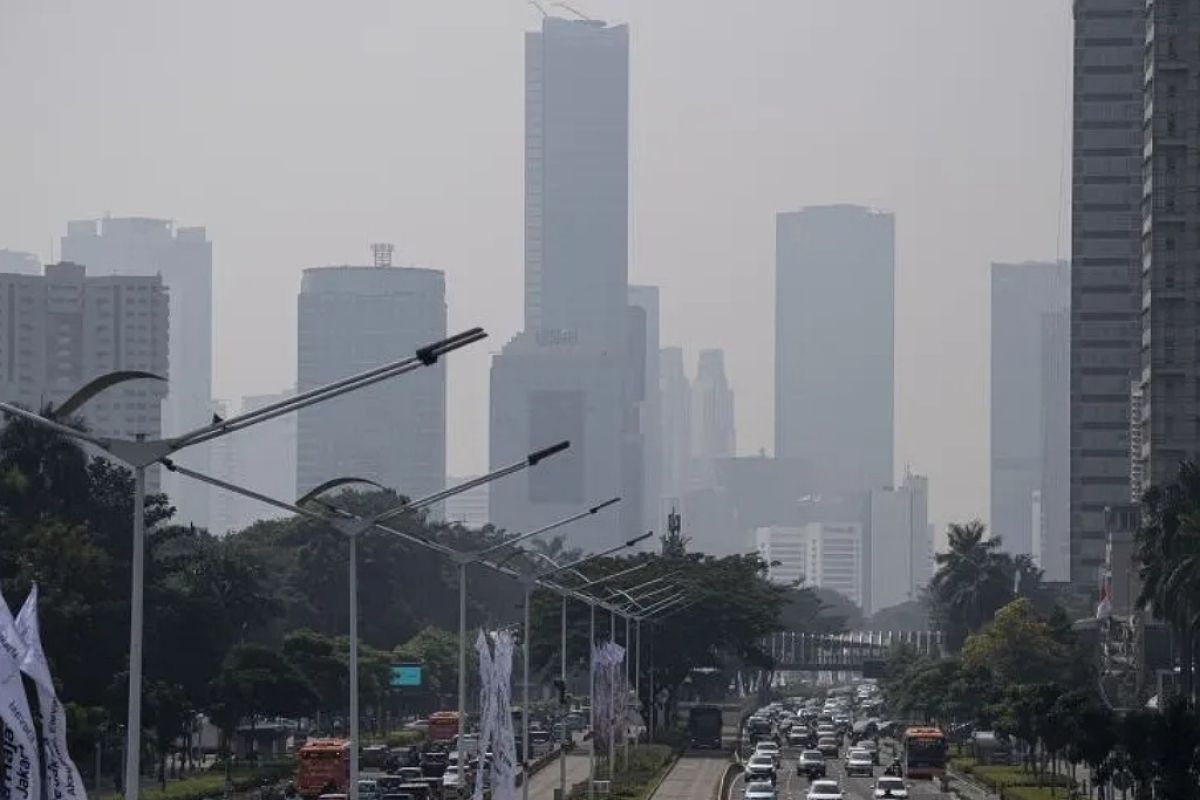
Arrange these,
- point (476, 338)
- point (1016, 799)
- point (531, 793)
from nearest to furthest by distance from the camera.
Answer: point (476, 338), point (1016, 799), point (531, 793)

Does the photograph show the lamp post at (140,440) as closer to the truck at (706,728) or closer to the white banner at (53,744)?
the white banner at (53,744)

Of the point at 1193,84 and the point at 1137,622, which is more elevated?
the point at 1193,84

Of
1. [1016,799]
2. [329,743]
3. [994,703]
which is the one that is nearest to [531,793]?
[329,743]

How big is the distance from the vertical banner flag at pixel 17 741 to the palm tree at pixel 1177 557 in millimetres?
73653

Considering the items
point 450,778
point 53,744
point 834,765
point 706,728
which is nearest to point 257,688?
point 450,778

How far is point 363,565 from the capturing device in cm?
19700

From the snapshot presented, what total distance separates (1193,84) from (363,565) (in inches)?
2979

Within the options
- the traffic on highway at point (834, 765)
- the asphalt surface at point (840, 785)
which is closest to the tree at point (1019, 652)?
the traffic on highway at point (834, 765)

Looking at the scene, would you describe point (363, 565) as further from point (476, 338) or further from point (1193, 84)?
point (476, 338)

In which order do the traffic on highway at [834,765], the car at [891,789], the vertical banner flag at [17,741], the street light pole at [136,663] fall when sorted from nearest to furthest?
the vertical banner flag at [17,741] < the street light pole at [136,663] < the car at [891,789] < the traffic on highway at [834,765]

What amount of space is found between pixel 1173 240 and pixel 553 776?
42878 mm

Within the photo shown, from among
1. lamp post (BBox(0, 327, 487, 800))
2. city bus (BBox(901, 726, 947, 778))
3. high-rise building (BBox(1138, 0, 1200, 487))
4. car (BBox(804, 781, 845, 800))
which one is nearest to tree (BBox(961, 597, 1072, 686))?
high-rise building (BBox(1138, 0, 1200, 487))

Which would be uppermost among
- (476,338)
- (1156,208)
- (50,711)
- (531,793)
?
(1156,208)

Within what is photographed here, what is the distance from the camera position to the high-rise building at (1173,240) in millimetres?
141875
